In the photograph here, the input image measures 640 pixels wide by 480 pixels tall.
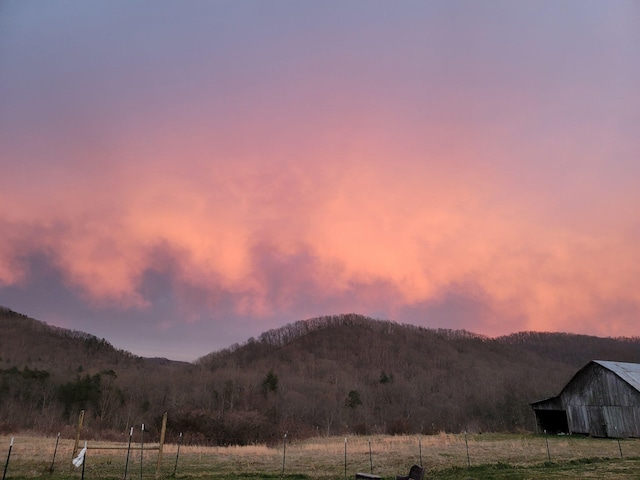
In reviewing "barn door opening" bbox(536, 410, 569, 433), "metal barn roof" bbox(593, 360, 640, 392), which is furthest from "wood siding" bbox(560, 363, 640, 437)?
"barn door opening" bbox(536, 410, 569, 433)

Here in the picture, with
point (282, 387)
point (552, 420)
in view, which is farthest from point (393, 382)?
point (552, 420)

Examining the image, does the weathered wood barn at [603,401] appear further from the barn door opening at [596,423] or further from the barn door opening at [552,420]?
the barn door opening at [552,420]

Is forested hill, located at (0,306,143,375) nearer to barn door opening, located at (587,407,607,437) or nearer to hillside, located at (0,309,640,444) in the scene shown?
hillside, located at (0,309,640,444)

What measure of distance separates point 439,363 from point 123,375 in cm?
11083

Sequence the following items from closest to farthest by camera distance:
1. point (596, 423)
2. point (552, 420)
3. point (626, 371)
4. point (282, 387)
Answer: point (596, 423), point (626, 371), point (552, 420), point (282, 387)

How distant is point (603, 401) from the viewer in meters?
42.2

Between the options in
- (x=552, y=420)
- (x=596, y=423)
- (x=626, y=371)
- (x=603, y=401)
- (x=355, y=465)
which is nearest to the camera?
(x=355, y=465)

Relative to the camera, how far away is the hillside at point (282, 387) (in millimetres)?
75188

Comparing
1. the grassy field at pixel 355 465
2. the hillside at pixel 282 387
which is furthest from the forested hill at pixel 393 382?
the grassy field at pixel 355 465

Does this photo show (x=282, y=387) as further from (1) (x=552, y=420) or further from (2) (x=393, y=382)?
(1) (x=552, y=420)

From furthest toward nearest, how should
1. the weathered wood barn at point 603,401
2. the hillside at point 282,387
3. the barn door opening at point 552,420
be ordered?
the hillside at point 282,387 < the barn door opening at point 552,420 < the weathered wood barn at point 603,401

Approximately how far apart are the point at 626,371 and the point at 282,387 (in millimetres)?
94001

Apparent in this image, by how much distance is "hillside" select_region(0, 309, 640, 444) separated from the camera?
247 ft

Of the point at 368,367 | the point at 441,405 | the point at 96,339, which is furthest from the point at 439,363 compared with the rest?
the point at 96,339
